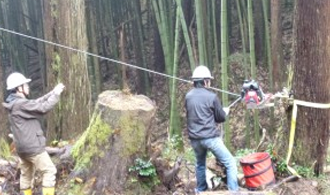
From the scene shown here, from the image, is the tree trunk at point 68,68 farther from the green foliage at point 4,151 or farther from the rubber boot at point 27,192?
the rubber boot at point 27,192

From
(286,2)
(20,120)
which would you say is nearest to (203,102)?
(20,120)

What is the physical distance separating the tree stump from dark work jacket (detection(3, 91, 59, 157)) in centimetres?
44

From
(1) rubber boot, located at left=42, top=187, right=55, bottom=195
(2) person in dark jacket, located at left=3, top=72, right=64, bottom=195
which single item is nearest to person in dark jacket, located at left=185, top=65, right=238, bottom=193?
(2) person in dark jacket, located at left=3, top=72, right=64, bottom=195

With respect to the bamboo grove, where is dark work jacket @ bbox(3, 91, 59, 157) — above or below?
below

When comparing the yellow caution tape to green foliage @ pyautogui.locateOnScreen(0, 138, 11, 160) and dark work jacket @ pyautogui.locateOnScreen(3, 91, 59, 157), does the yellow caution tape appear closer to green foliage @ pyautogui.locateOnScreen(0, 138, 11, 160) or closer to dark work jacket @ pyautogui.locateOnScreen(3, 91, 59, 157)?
dark work jacket @ pyautogui.locateOnScreen(3, 91, 59, 157)

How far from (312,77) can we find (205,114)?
1172 mm

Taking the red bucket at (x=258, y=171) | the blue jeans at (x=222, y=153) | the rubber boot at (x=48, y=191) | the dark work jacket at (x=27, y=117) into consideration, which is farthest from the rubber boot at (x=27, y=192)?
the red bucket at (x=258, y=171)

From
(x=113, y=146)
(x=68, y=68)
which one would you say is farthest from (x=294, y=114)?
(x=68, y=68)

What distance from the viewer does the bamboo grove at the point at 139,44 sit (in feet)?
18.9

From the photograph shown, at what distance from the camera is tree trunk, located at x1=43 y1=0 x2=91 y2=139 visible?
5.70 m

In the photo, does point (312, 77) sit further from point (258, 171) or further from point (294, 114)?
point (258, 171)

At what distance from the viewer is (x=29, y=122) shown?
3947 mm

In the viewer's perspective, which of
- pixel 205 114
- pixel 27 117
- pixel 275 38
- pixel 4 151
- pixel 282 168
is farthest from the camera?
pixel 275 38

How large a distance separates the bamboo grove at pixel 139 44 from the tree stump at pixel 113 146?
1.42ft
